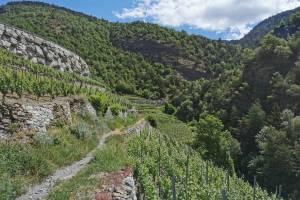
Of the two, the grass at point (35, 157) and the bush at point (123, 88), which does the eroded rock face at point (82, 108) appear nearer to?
the grass at point (35, 157)

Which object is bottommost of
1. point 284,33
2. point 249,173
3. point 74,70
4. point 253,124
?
point 249,173

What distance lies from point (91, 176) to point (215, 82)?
93814 mm

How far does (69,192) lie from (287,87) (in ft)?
255

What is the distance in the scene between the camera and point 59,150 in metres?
24.5

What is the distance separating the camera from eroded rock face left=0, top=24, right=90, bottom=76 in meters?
54.9

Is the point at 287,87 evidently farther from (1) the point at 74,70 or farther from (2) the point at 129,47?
(2) the point at 129,47

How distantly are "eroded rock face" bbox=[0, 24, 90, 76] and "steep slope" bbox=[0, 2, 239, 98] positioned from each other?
89.7 ft

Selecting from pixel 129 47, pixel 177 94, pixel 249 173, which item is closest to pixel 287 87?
pixel 249 173

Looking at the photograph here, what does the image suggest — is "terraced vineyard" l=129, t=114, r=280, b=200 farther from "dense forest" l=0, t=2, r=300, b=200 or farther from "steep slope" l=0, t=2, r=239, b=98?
"steep slope" l=0, t=2, r=239, b=98

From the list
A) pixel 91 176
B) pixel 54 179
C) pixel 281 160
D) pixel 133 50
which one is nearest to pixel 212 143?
pixel 281 160

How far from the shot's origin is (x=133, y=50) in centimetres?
14812

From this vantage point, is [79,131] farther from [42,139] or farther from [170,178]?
[170,178]

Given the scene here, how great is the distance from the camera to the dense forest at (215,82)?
2662 inches

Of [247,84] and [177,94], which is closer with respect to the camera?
[247,84]
